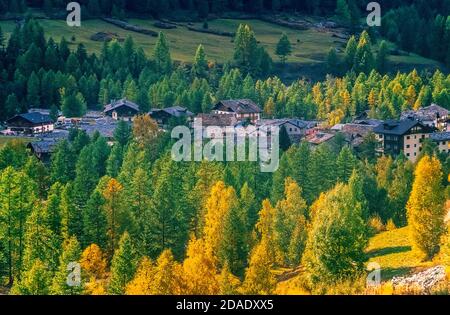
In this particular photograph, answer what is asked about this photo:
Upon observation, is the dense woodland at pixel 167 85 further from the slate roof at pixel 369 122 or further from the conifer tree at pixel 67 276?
the conifer tree at pixel 67 276

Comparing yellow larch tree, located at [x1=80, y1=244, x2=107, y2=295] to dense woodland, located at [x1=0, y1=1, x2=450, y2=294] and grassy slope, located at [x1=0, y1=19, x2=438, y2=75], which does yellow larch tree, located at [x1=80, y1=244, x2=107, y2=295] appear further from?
Result: grassy slope, located at [x1=0, y1=19, x2=438, y2=75]

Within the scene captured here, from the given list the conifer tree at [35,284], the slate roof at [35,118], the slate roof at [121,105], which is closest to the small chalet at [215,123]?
the slate roof at [121,105]

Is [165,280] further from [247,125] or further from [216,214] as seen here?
[247,125]

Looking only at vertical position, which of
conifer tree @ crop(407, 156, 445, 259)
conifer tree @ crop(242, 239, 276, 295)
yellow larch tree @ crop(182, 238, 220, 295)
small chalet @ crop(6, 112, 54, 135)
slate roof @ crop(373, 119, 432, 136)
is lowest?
small chalet @ crop(6, 112, 54, 135)

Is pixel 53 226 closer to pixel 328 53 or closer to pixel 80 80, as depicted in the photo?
pixel 80 80

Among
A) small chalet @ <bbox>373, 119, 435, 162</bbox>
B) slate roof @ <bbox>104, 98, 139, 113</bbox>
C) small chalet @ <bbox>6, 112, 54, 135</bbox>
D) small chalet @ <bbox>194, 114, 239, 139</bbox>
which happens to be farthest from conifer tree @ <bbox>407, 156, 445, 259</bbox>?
slate roof @ <bbox>104, 98, 139, 113</bbox>
